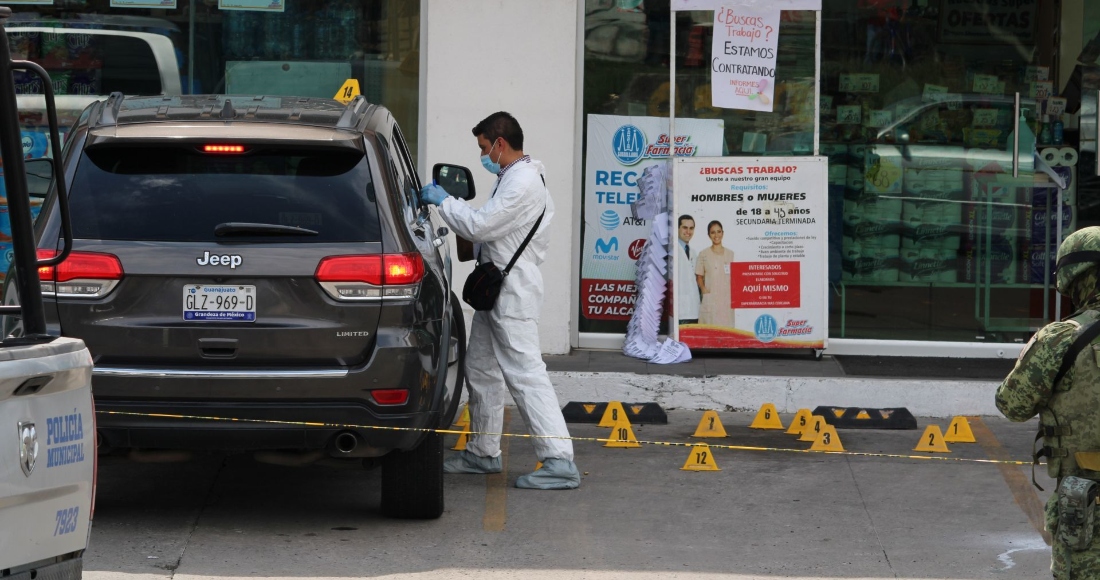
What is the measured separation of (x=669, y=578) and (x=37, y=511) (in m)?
2.85

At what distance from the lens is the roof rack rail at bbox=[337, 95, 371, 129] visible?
610cm

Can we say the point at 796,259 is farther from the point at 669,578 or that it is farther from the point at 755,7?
the point at 669,578

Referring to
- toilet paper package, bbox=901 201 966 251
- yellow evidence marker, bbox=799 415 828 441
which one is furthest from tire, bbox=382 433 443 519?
toilet paper package, bbox=901 201 966 251

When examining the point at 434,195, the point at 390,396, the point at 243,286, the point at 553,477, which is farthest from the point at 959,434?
the point at 243,286

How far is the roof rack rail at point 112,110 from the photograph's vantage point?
19.7 ft

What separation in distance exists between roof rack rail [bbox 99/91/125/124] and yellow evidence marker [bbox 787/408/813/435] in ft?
14.4

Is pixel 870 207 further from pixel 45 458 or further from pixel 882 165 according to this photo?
pixel 45 458

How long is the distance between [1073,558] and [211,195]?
3599mm

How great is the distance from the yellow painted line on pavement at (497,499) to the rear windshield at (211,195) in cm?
154

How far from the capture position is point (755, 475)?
7.64 m

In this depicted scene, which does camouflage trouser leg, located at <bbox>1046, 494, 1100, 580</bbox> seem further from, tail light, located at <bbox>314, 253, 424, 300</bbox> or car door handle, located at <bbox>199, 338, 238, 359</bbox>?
car door handle, located at <bbox>199, 338, 238, 359</bbox>

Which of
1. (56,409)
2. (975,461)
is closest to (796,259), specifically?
(975,461)

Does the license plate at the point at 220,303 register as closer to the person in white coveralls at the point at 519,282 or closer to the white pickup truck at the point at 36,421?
the person in white coveralls at the point at 519,282

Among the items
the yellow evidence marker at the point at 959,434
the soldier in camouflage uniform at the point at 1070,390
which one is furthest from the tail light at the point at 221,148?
the yellow evidence marker at the point at 959,434
